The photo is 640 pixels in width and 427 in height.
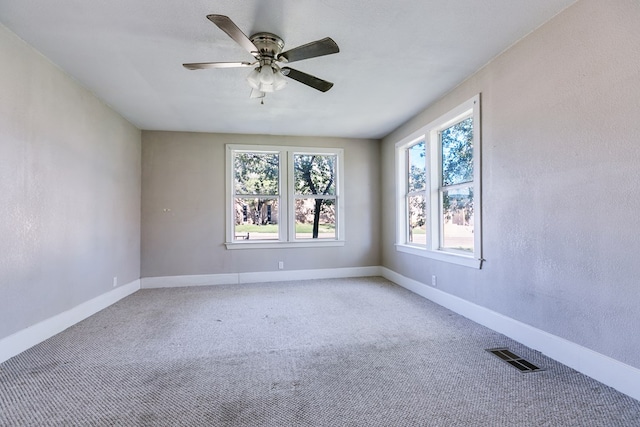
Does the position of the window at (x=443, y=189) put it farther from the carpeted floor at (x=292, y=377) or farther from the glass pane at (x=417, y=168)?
the carpeted floor at (x=292, y=377)

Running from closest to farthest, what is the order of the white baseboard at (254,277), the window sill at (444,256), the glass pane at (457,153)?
the window sill at (444,256) → the glass pane at (457,153) → the white baseboard at (254,277)

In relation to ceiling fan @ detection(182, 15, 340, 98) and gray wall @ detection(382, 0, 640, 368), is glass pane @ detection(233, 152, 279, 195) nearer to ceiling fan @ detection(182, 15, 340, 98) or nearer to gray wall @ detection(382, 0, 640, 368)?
ceiling fan @ detection(182, 15, 340, 98)

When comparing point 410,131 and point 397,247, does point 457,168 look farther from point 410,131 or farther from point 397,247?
point 397,247

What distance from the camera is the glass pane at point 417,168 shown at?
4598 millimetres

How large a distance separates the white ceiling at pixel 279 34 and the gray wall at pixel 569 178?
0.32 metres

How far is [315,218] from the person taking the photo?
18.8 ft

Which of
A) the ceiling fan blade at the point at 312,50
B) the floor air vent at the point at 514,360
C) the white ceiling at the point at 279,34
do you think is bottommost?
the floor air vent at the point at 514,360

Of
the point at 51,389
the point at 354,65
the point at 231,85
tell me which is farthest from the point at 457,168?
the point at 51,389

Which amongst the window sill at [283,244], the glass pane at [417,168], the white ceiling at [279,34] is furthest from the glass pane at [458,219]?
the window sill at [283,244]

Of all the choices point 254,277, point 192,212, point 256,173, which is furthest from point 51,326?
point 256,173

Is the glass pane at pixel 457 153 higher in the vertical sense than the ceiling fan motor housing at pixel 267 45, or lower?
lower

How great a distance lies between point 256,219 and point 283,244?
628 millimetres

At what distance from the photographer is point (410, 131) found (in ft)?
15.5

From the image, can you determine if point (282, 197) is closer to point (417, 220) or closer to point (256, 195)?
→ point (256, 195)
